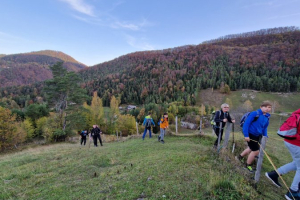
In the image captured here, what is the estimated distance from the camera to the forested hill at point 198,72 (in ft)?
322

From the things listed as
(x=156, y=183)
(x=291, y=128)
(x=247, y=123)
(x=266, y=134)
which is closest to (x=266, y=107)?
(x=247, y=123)

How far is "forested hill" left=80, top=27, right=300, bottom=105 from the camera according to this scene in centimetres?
9825

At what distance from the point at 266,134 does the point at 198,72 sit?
13829 centimetres

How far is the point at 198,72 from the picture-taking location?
13475cm

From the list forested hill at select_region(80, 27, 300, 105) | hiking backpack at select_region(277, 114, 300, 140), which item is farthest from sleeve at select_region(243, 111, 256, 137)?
forested hill at select_region(80, 27, 300, 105)

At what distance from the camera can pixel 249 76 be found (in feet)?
336

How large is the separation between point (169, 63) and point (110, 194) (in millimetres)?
161604

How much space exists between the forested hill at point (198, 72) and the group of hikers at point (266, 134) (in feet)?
276

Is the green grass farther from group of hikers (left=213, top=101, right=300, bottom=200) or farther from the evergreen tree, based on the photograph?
group of hikers (left=213, top=101, right=300, bottom=200)

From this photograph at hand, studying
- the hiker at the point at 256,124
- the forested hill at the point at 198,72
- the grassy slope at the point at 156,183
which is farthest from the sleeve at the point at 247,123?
the forested hill at the point at 198,72

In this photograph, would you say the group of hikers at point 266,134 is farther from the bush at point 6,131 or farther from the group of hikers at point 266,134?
the bush at point 6,131

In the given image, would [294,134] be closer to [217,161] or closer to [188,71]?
[217,161]

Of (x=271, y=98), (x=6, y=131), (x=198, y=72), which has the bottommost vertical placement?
(x=271, y=98)

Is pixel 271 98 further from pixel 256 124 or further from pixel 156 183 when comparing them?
pixel 156 183
